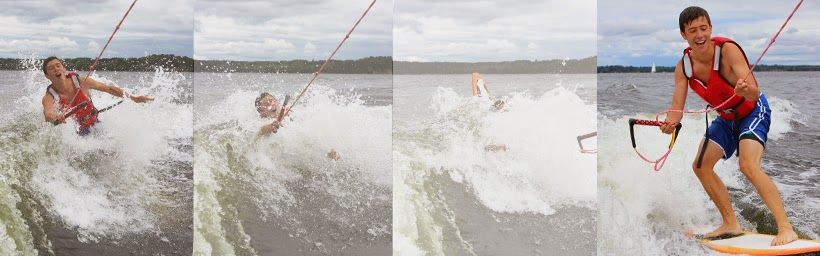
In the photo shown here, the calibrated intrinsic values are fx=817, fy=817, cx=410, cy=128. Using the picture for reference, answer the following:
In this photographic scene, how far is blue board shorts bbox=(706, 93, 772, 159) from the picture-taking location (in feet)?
9.27

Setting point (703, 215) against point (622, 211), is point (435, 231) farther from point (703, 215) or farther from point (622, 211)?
point (703, 215)

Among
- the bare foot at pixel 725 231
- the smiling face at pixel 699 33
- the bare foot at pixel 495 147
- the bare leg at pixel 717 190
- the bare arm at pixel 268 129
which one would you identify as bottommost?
the bare foot at pixel 725 231

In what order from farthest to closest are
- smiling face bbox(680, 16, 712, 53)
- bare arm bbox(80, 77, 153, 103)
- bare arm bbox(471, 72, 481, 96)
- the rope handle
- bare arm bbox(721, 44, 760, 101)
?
bare arm bbox(471, 72, 481, 96) → bare arm bbox(80, 77, 153, 103) → the rope handle → smiling face bbox(680, 16, 712, 53) → bare arm bbox(721, 44, 760, 101)

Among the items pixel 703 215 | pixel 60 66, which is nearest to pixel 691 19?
pixel 703 215

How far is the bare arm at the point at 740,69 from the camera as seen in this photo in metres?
2.77

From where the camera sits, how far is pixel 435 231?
12.2 feet

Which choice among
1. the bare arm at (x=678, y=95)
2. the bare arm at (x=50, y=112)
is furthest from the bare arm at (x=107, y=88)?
the bare arm at (x=678, y=95)

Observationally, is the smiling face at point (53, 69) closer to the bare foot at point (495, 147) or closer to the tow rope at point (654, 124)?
the bare foot at point (495, 147)

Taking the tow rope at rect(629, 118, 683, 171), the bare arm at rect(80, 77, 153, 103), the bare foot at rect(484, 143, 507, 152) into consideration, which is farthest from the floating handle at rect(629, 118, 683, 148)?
the bare arm at rect(80, 77, 153, 103)

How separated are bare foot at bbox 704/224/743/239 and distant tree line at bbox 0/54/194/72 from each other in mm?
2275

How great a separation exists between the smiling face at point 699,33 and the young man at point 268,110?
1636 millimetres

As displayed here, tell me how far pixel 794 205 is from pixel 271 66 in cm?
220

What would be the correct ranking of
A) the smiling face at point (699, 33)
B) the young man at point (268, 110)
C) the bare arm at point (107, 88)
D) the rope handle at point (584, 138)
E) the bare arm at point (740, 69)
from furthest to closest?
the young man at point (268, 110) < the bare arm at point (107, 88) < the rope handle at point (584, 138) < the smiling face at point (699, 33) < the bare arm at point (740, 69)

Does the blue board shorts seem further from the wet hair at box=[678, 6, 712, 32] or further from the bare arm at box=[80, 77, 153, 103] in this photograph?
the bare arm at box=[80, 77, 153, 103]
